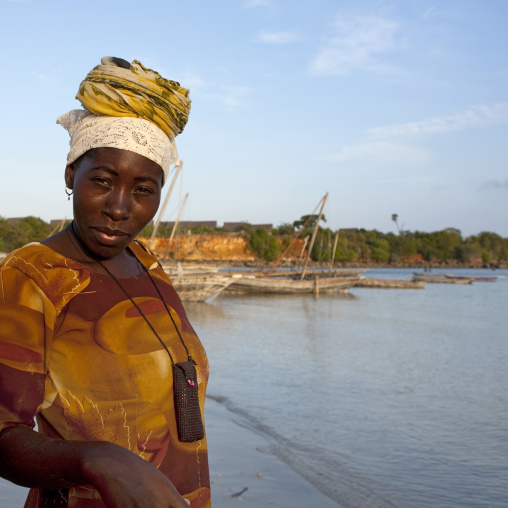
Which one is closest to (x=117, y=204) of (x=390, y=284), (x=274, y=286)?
(x=274, y=286)

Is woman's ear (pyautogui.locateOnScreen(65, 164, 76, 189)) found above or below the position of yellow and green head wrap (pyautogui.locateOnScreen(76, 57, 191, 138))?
below

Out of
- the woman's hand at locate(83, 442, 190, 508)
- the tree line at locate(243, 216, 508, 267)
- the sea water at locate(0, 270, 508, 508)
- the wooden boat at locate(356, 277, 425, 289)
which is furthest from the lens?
the tree line at locate(243, 216, 508, 267)

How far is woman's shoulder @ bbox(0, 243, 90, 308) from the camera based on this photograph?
1.08 metres

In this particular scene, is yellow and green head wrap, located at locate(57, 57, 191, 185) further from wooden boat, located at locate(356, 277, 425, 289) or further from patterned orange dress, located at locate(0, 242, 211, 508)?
wooden boat, located at locate(356, 277, 425, 289)

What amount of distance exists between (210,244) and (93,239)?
10760cm

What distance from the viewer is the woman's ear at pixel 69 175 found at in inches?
51.1

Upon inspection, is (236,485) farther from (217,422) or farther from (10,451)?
(10,451)

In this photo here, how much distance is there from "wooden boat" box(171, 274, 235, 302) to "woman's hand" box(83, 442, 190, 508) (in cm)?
2638

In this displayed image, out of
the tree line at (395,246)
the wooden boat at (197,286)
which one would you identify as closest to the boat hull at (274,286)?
the wooden boat at (197,286)

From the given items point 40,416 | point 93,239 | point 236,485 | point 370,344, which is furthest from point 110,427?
point 370,344

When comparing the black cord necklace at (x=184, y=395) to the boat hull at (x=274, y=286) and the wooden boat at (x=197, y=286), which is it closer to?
the wooden boat at (x=197, y=286)

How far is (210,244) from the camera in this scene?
4274 inches

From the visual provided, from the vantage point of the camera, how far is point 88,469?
35.6 inches

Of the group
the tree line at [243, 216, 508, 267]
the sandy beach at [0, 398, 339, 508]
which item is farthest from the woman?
the tree line at [243, 216, 508, 267]
